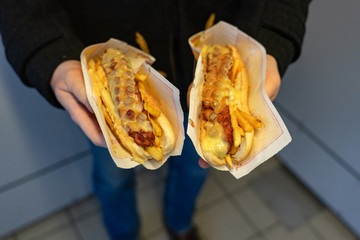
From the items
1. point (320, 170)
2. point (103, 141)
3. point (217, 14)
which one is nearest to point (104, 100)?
point (103, 141)

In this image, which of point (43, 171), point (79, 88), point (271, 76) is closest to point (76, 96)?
point (79, 88)

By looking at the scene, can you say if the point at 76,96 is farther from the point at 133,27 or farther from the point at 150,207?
the point at 150,207

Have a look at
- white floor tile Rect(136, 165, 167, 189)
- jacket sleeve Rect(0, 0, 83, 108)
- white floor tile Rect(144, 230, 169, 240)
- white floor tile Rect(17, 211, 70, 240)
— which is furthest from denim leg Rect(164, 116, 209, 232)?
white floor tile Rect(17, 211, 70, 240)

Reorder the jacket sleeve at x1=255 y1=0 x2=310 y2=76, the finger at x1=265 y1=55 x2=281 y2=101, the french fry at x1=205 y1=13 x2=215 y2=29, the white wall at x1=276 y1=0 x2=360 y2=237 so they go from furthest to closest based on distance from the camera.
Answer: the white wall at x1=276 y1=0 x2=360 y2=237
the french fry at x1=205 y1=13 x2=215 y2=29
the jacket sleeve at x1=255 y1=0 x2=310 y2=76
the finger at x1=265 y1=55 x2=281 y2=101

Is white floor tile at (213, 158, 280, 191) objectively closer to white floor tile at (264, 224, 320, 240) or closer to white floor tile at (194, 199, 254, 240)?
white floor tile at (194, 199, 254, 240)

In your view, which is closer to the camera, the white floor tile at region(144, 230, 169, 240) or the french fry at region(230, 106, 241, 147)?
the french fry at region(230, 106, 241, 147)

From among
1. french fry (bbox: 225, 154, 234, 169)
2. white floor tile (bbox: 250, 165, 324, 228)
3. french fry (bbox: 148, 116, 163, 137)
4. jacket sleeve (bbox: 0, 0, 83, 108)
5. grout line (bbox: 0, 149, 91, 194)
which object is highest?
jacket sleeve (bbox: 0, 0, 83, 108)

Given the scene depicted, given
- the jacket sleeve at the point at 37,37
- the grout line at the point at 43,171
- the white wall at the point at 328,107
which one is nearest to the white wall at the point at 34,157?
the grout line at the point at 43,171

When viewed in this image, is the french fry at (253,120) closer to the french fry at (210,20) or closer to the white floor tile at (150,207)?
the french fry at (210,20)
